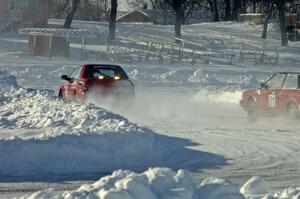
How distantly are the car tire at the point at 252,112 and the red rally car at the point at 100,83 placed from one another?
12.4ft

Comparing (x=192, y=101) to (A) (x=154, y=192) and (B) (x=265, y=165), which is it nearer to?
(B) (x=265, y=165)

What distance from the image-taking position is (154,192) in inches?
351

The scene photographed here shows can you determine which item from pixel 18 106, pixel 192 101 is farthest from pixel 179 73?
pixel 18 106

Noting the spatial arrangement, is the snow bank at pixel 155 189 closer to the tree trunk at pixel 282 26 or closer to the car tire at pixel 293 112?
the car tire at pixel 293 112

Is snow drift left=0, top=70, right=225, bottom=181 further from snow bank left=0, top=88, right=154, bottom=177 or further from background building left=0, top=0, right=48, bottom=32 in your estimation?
background building left=0, top=0, right=48, bottom=32

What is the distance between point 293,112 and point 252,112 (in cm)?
199

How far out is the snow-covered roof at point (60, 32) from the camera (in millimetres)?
64438

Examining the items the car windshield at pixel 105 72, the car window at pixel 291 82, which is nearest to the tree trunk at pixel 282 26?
the car windshield at pixel 105 72

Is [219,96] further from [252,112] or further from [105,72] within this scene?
[252,112]

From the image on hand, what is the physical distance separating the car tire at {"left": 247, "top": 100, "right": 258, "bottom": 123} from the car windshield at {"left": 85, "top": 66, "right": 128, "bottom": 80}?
421 centimetres

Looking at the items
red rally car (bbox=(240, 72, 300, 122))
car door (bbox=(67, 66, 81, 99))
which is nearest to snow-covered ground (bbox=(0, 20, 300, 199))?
red rally car (bbox=(240, 72, 300, 122))

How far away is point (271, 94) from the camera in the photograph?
24.5m

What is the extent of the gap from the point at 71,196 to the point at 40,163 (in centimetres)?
657

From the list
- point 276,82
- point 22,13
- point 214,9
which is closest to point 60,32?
point 22,13
